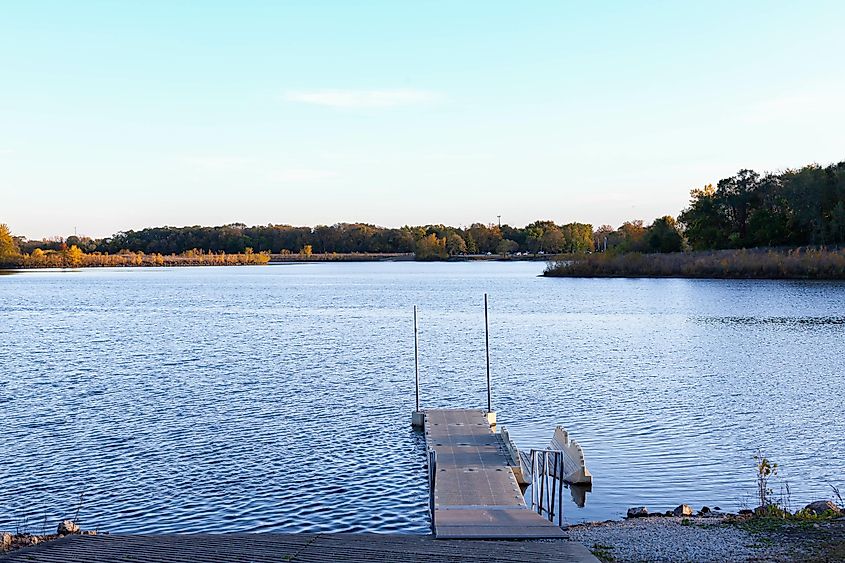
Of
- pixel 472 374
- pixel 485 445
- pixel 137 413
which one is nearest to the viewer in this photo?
pixel 485 445

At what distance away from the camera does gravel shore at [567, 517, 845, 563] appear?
27.3ft

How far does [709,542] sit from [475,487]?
361cm

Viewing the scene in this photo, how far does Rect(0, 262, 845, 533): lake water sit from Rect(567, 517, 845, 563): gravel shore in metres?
2.12

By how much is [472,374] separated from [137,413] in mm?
9901

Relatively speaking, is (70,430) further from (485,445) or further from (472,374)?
(472,374)

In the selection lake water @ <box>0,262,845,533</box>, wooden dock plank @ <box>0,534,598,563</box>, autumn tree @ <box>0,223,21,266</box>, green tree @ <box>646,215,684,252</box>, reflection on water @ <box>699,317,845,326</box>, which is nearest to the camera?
wooden dock plank @ <box>0,534,598,563</box>

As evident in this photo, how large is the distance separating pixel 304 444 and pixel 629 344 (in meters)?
19.5

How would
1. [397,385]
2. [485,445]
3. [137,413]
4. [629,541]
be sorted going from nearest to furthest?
1. [629,541]
2. [485,445]
3. [137,413]
4. [397,385]

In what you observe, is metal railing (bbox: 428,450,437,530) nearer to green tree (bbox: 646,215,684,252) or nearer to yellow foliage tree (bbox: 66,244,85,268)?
green tree (bbox: 646,215,684,252)

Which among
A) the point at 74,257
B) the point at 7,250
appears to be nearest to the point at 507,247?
the point at 74,257

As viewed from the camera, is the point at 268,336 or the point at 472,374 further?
the point at 268,336

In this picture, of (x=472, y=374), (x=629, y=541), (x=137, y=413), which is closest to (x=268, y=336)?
(x=472, y=374)

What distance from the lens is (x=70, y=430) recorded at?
17234 mm

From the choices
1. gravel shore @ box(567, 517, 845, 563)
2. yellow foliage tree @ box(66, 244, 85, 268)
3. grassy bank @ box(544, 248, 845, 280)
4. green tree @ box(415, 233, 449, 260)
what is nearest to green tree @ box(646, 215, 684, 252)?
grassy bank @ box(544, 248, 845, 280)
